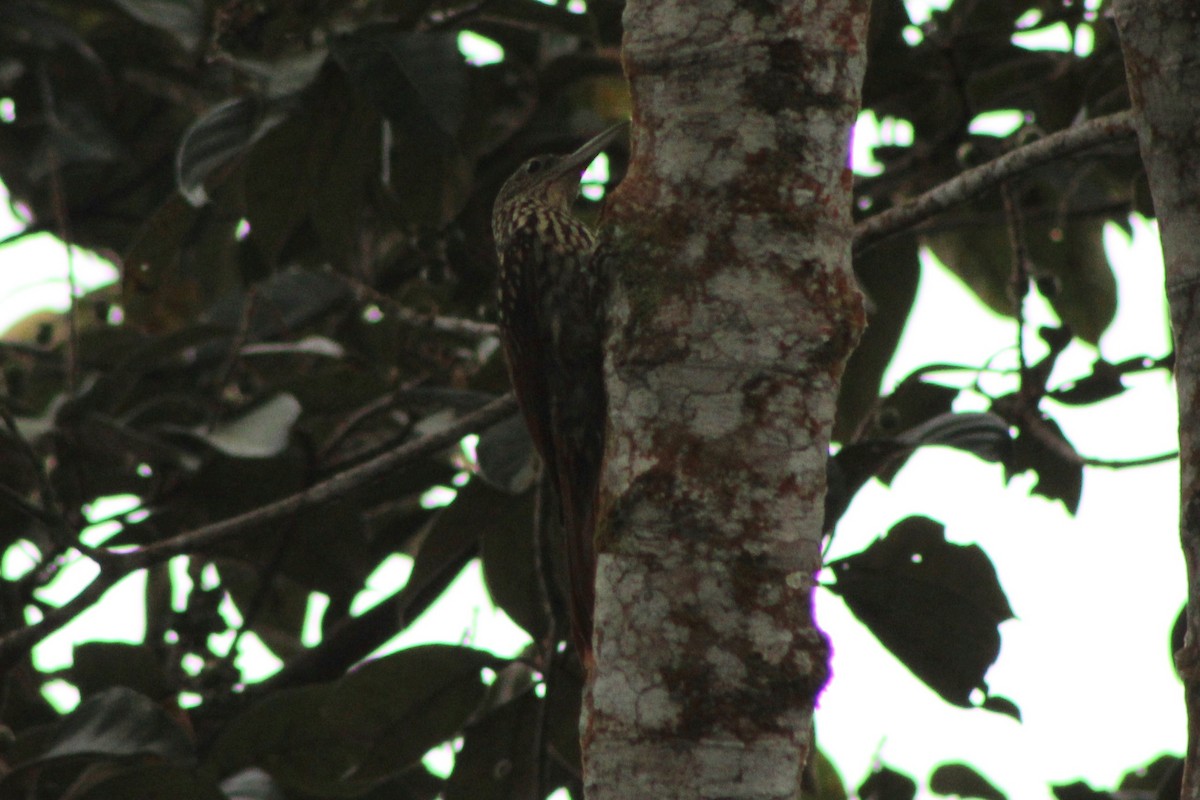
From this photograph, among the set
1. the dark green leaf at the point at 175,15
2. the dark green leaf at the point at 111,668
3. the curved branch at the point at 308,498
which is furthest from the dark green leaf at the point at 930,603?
the dark green leaf at the point at 175,15

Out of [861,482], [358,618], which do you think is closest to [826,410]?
[861,482]

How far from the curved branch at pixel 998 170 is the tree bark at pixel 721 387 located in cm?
40

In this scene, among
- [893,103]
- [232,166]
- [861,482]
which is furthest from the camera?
[893,103]

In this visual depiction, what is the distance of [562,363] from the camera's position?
2480mm

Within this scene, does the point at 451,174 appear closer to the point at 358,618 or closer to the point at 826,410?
the point at 358,618

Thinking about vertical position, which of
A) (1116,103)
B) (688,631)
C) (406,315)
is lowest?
(688,631)

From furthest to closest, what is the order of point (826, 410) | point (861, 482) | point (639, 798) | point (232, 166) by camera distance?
point (232, 166) < point (861, 482) < point (826, 410) < point (639, 798)

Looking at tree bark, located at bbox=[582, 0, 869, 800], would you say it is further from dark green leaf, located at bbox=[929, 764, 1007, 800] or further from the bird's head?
dark green leaf, located at bbox=[929, 764, 1007, 800]

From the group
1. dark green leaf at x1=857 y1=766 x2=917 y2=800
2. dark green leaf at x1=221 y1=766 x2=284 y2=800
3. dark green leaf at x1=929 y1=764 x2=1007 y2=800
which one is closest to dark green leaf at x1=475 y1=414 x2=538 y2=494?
dark green leaf at x1=221 y1=766 x2=284 y2=800

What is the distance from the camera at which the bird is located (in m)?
2.37

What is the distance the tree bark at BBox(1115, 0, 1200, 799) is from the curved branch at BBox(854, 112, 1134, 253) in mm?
361

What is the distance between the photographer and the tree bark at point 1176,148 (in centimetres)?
133

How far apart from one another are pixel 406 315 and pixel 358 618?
1.98 ft

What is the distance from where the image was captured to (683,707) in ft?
4.49
